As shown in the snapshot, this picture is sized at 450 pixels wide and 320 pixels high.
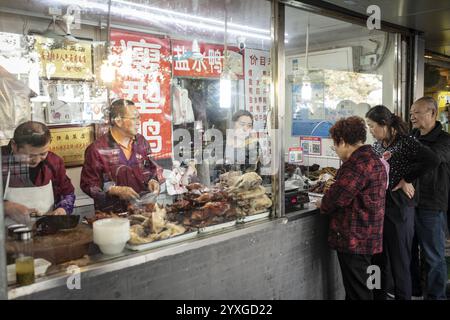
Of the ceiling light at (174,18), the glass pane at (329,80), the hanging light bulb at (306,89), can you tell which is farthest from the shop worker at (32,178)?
the hanging light bulb at (306,89)

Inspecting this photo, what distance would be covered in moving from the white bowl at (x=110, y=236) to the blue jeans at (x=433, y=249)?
303 cm

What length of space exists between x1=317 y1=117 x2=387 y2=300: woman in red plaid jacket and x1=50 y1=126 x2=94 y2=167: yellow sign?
8.70 feet

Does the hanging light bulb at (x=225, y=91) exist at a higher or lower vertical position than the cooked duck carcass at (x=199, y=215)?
higher

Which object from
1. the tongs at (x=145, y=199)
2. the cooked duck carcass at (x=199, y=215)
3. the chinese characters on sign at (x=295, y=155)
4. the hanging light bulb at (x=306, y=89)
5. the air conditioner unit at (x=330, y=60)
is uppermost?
the air conditioner unit at (x=330, y=60)

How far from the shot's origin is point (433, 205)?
383cm

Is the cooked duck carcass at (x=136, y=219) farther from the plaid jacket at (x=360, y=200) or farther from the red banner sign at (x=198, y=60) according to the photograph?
the red banner sign at (x=198, y=60)

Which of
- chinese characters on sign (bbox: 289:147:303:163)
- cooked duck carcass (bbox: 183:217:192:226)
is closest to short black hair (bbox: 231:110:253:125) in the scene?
chinese characters on sign (bbox: 289:147:303:163)

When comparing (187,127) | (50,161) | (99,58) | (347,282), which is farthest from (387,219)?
(99,58)

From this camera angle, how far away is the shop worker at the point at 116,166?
10.8 ft

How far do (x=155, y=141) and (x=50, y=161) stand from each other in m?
1.46

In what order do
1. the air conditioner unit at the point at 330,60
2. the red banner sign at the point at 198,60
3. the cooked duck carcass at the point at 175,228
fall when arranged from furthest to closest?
the air conditioner unit at the point at 330,60
the red banner sign at the point at 198,60
the cooked duck carcass at the point at 175,228

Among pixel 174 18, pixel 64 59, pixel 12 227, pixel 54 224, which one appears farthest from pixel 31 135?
pixel 174 18

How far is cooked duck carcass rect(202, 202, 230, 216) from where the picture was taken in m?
2.93

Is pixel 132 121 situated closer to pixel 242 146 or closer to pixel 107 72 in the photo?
pixel 107 72
